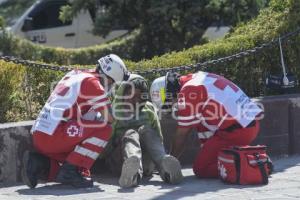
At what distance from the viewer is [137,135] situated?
8141mm

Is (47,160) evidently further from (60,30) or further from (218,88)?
(60,30)

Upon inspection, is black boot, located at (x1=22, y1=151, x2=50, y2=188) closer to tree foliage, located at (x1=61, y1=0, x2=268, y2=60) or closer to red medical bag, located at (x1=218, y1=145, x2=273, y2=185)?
red medical bag, located at (x1=218, y1=145, x2=273, y2=185)

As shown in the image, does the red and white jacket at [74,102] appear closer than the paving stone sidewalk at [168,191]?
No

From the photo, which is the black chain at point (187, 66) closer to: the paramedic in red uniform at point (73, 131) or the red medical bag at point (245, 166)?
the paramedic in red uniform at point (73, 131)

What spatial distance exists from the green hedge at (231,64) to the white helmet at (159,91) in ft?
3.55

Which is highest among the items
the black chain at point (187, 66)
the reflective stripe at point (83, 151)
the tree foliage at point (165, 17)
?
the tree foliage at point (165, 17)

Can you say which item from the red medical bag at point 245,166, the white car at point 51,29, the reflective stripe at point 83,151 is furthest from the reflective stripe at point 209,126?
the white car at point 51,29

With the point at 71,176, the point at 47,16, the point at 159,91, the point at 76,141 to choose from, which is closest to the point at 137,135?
the point at 159,91

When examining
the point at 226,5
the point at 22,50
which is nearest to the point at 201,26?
the point at 226,5

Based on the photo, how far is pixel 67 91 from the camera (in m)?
7.56

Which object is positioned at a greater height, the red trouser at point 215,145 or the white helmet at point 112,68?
the white helmet at point 112,68

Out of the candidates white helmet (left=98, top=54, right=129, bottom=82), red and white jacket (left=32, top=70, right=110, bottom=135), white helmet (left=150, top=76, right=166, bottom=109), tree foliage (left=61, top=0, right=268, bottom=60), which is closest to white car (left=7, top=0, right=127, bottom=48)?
tree foliage (left=61, top=0, right=268, bottom=60)

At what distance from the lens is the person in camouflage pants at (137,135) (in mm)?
7754

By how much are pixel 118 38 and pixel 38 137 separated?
29.8 ft
